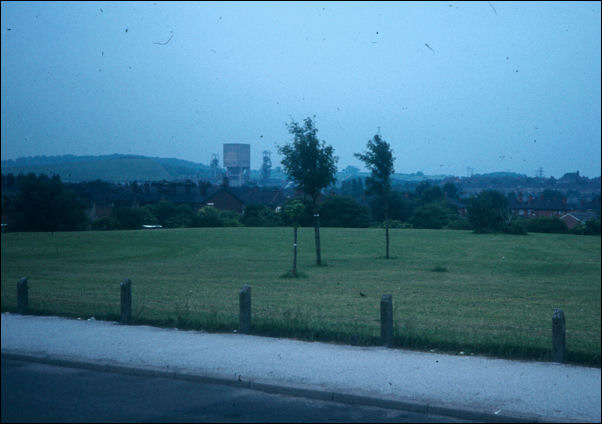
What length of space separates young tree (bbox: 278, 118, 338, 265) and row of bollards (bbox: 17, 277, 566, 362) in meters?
18.4

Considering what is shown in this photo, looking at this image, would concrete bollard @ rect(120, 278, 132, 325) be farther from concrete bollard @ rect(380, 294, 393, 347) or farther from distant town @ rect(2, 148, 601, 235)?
distant town @ rect(2, 148, 601, 235)

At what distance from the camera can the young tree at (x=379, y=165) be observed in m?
35.6

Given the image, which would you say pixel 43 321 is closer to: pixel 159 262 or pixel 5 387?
pixel 5 387

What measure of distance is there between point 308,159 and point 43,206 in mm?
12746

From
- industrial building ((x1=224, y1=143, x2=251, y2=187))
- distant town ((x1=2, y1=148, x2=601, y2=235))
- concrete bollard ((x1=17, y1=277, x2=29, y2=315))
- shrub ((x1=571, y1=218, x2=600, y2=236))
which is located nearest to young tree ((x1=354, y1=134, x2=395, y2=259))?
distant town ((x1=2, y1=148, x2=601, y2=235))

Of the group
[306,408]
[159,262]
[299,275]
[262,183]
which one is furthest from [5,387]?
[262,183]

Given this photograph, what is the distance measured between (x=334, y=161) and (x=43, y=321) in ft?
66.3

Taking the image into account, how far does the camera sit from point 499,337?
9.87 metres

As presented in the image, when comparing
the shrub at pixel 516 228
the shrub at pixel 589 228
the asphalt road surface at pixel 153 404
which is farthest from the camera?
the shrub at pixel 516 228

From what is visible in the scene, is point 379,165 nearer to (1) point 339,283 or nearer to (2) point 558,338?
(1) point 339,283

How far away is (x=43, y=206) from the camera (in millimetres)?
26734

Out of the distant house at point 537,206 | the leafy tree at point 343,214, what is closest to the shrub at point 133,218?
the distant house at point 537,206

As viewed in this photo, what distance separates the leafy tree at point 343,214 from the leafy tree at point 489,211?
15.2m

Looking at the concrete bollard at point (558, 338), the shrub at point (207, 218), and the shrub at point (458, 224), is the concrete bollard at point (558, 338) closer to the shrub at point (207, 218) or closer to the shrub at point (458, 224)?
the shrub at point (207, 218)
